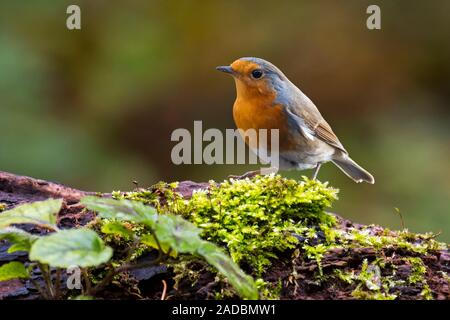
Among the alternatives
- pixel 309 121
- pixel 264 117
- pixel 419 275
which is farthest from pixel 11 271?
pixel 309 121

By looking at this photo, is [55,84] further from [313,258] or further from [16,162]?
[313,258]

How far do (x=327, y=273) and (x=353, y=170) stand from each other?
286cm

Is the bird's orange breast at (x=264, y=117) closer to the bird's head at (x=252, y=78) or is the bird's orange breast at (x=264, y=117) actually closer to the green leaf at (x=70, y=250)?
the bird's head at (x=252, y=78)

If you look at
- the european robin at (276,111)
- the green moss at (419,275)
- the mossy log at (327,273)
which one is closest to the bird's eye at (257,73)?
the european robin at (276,111)

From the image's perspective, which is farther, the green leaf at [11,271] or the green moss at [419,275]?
the green moss at [419,275]

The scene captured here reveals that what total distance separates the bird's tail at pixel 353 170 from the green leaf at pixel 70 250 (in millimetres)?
3326

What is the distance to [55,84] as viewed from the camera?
5469 millimetres

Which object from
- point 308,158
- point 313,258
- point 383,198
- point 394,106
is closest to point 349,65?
point 394,106

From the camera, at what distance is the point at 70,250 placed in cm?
170

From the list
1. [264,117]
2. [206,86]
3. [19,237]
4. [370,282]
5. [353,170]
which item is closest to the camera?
[19,237]

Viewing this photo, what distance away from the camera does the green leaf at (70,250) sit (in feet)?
5.40

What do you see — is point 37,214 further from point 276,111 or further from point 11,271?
point 276,111

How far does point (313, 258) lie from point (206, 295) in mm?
429

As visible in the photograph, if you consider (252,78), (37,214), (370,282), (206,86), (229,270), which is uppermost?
(206,86)
